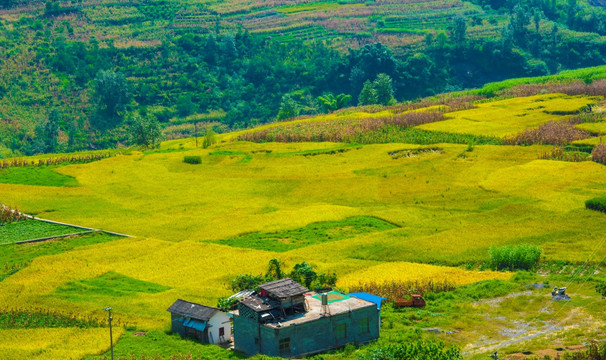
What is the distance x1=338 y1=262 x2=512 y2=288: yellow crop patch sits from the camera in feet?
203

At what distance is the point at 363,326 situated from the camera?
51.3 metres

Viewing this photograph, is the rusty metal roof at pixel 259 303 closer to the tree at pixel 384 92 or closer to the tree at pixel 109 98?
the tree at pixel 109 98

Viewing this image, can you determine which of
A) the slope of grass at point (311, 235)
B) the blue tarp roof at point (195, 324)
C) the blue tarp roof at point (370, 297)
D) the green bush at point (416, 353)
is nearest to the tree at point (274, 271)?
the blue tarp roof at point (370, 297)

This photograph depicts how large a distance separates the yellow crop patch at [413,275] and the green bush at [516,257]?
6.17 feet

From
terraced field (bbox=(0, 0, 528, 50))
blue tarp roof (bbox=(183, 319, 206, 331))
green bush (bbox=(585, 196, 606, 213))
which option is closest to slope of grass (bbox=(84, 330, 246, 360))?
blue tarp roof (bbox=(183, 319, 206, 331))

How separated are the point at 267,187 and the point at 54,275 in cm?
3339

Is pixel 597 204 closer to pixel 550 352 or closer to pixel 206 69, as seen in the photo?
pixel 550 352

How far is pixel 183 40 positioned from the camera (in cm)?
17275

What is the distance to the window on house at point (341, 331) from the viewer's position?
50469 mm

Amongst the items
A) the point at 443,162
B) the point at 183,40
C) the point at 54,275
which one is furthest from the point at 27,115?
the point at 54,275

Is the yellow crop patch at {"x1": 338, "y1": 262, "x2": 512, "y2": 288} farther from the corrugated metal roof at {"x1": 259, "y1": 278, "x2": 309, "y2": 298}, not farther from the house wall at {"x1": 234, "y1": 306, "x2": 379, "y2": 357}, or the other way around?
the corrugated metal roof at {"x1": 259, "y1": 278, "x2": 309, "y2": 298}

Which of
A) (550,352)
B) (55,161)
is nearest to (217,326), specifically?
(550,352)

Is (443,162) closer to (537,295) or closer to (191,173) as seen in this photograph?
(191,173)

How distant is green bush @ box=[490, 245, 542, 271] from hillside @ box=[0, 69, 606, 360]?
329 mm
